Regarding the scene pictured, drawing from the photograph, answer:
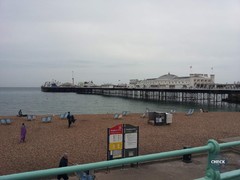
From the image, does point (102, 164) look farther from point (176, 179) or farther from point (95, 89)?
point (95, 89)

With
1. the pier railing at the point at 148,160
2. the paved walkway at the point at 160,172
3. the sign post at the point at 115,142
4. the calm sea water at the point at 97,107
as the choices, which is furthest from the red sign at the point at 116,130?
the calm sea water at the point at 97,107

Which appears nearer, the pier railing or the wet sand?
the pier railing

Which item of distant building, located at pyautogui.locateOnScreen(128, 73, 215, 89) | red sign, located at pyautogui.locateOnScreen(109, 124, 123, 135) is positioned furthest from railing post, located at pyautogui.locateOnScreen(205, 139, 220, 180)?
distant building, located at pyautogui.locateOnScreen(128, 73, 215, 89)

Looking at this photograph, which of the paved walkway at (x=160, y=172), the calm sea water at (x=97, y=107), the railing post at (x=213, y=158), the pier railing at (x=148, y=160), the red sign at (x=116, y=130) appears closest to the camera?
the pier railing at (x=148, y=160)

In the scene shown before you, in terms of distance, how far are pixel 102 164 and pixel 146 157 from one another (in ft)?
1.08

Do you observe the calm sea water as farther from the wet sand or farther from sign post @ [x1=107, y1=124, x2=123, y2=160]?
sign post @ [x1=107, y1=124, x2=123, y2=160]

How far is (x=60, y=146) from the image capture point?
46.8 feet

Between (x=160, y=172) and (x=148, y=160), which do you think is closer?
(x=148, y=160)

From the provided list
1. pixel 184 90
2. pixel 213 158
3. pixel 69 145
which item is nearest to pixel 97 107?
pixel 184 90

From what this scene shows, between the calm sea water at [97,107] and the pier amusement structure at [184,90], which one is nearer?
the calm sea water at [97,107]

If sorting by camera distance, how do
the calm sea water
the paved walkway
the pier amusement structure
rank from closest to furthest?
the paved walkway, the calm sea water, the pier amusement structure

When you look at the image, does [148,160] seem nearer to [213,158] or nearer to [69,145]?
[213,158]

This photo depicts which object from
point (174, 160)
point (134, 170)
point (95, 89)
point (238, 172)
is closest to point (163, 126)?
point (174, 160)

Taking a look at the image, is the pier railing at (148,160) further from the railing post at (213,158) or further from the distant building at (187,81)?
the distant building at (187,81)
